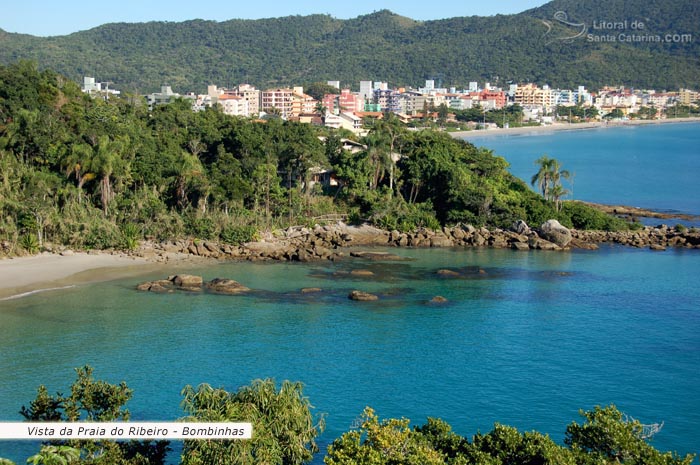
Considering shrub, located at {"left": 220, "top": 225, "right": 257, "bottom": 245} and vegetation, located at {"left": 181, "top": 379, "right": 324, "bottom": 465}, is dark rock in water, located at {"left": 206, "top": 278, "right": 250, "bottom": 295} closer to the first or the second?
shrub, located at {"left": 220, "top": 225, "right": 257, "bottom": 245}

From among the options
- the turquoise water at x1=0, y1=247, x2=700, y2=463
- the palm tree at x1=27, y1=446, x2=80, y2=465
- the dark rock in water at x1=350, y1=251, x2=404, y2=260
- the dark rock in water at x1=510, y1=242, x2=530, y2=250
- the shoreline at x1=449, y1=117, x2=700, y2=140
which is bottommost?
the turquoise water at x1=0, y1=247, x2=700, y2=463

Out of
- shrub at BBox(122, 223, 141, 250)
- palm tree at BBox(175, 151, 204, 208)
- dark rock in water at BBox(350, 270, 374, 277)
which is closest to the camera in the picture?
dark rock in water at BBox(350, 270, 374, 277)

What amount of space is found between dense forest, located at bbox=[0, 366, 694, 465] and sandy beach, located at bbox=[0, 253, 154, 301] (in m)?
16.9

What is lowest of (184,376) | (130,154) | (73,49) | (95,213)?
(184,376)

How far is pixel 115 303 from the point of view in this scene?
1171 inches

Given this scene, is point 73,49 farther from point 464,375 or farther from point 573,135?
point 464,375

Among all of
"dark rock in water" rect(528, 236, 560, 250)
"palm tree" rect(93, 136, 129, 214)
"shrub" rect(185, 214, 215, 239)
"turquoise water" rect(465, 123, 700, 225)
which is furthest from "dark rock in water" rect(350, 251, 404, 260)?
"turquoise water" rect(465, 123, 700, 225)

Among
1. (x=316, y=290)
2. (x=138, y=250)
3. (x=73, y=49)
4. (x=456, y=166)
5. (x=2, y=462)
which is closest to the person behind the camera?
(x=2, y=462)

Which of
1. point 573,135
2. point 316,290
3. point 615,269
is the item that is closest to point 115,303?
point 316,290

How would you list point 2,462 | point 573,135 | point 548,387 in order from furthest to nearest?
1. point 573,135
2. point 548,387
3. point 2,462

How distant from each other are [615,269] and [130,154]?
24.9 metres

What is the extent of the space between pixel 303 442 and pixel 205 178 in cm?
2713

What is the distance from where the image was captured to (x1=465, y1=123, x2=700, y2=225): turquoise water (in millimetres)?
63713

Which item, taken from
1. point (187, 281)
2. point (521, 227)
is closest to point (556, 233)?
point (521, 227)
